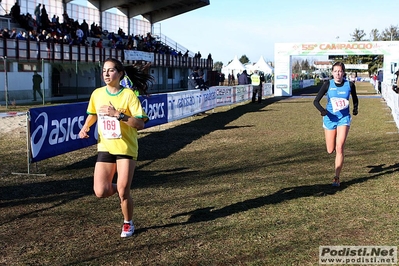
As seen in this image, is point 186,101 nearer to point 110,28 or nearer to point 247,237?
point 247,237

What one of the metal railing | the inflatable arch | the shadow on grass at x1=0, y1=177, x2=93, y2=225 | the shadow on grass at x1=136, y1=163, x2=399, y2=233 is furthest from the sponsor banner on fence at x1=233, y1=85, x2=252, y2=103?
the shadow on grass at x1=0, y1=177, x2=93, y2=225

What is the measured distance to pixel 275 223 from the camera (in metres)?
5.65

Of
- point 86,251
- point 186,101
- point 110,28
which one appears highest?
point 110,28

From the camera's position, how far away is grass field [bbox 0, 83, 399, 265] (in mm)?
4766

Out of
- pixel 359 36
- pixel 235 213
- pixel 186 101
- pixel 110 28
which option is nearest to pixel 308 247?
pixel 235 213

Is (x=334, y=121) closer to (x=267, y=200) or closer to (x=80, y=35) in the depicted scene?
(x=267, y=200)

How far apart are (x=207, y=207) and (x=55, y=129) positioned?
4.01 meters

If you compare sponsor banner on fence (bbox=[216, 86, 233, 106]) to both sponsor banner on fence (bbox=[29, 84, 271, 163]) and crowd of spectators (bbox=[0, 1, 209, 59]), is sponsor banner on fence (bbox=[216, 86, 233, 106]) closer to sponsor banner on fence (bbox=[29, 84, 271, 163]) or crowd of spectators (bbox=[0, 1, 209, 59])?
sponsor banner on fence (bbox=[29, 84, 271, 163])

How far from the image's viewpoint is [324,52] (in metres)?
38.2

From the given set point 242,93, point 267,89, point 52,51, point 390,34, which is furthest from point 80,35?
point 390,34

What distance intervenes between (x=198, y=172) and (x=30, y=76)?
2298cm

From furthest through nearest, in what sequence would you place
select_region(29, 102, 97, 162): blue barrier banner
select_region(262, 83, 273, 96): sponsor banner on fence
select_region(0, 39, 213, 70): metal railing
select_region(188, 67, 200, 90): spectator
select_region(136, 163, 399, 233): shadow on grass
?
select_region(262, 83, 273, 96): sponsor banner on fence, select_region(0, 39, 213, 70): metal railing, select_region(188, 67, 200, 90): spectator, select_region(29, 102, 97, 162): blue barrier banner, select_region(136, 163, 399, 233): shadow on grass

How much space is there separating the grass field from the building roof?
1523 inches

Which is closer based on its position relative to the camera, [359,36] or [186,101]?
[186,101]
